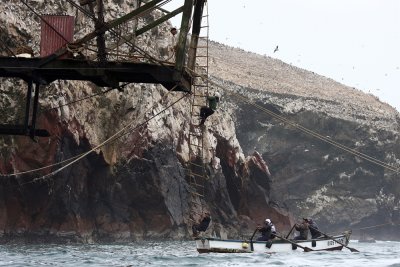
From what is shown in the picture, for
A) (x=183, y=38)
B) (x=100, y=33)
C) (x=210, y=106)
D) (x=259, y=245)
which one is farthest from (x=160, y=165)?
(x=100, y=33)

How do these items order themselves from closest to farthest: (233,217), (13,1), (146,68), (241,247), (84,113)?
(146,68), (241,247), (13,1), (84,113), (233,217)

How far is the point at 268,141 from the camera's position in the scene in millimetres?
100688

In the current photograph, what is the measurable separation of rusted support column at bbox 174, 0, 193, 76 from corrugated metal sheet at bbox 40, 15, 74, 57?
194 inches

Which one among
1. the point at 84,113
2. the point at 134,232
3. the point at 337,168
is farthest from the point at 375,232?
the point at 84,113

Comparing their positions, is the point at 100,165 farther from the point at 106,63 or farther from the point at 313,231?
the point at 106,63

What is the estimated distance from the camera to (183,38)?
22.4m

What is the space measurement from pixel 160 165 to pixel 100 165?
6.16 meters

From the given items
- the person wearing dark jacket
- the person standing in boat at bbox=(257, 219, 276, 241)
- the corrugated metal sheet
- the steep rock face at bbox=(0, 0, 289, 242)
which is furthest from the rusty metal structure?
the person standing in boat at bbox=(257, 219, 276, 241)

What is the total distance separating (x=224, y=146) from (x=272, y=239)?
29851mm

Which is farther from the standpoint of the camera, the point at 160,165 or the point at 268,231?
the point at 160,165

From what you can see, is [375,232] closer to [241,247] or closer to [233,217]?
[233,217]

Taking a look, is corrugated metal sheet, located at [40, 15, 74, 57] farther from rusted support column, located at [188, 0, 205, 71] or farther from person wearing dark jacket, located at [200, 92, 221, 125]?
person wearing dark jacket, located at [200, 92, 221, 125]

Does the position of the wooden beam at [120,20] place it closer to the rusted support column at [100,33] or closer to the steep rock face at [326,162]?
the rusted support column at [100,33]

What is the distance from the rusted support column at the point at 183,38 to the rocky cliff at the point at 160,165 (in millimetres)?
6446
